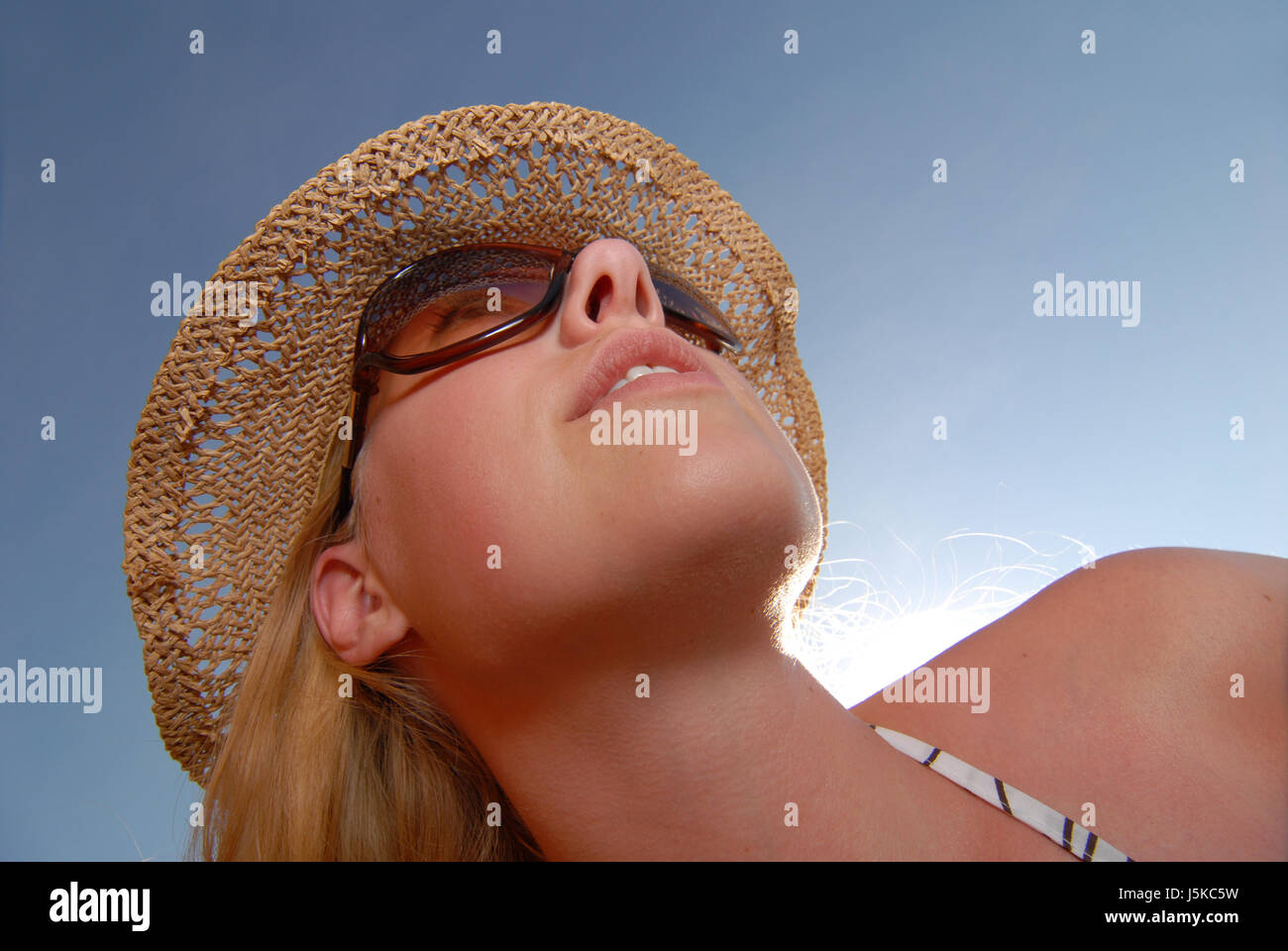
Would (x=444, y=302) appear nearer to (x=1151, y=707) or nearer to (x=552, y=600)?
(x=552, y=600)

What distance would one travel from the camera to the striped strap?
118cm

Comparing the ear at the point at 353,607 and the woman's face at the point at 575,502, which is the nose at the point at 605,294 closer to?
the woman's face at the point at 575,502

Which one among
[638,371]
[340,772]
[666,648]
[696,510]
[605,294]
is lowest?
[340,772]

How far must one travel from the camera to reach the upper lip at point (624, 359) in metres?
1.29

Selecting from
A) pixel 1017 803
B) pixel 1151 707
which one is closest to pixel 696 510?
pixel 1017 803

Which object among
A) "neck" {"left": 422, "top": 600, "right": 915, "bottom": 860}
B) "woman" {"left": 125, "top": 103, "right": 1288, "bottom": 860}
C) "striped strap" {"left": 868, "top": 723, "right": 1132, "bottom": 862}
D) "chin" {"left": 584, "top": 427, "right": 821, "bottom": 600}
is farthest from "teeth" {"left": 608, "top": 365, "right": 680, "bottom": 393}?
"striped strap" {"left": 868, "top": 723, "right": 1132, "bottom": 862}

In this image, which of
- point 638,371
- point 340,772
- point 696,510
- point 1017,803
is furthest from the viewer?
point 340,772

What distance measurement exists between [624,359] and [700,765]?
74 cm

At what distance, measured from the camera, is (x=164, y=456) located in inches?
62.7

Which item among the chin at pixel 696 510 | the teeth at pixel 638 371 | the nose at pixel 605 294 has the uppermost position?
the nose at pixel 605 294

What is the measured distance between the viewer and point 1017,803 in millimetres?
1269

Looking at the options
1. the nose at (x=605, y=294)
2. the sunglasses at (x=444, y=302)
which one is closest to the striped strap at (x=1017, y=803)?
the nose at (x=605, y=294)
